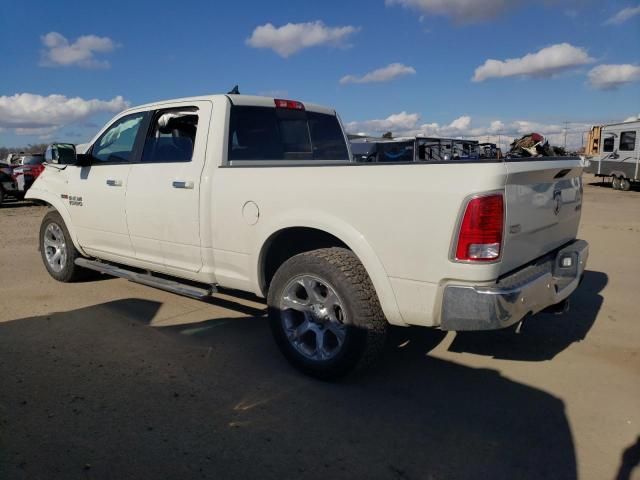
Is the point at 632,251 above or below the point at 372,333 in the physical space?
below

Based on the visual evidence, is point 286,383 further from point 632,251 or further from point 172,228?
point 632,251

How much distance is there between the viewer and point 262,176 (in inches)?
139

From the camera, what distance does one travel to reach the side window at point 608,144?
844 inches

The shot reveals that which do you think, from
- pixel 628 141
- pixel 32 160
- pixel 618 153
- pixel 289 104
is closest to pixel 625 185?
pixel 618 153

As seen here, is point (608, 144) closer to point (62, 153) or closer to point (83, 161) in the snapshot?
point (83, 161)

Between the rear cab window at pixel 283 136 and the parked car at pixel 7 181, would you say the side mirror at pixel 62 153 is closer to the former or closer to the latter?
the rear cab window at pixel 283 136

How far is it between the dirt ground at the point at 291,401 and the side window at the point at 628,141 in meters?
18.4

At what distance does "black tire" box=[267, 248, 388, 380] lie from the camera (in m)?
3.13

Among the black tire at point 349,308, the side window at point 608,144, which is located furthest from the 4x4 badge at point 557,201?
the side window at point 608,144

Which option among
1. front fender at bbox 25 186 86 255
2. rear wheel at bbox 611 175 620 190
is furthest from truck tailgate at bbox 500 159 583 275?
rear wheel at bbox 611 175 620 190

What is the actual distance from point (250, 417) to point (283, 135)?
8.57 feet

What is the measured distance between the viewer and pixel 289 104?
4773 mm

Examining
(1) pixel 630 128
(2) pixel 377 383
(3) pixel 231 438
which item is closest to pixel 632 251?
(2) pixel 377 383

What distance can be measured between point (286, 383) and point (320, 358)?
0.94 feet
